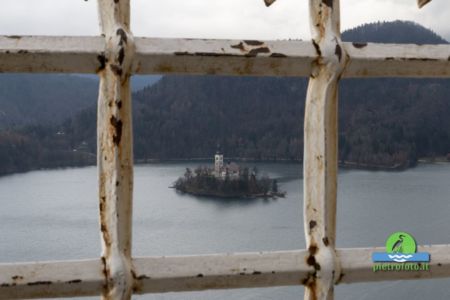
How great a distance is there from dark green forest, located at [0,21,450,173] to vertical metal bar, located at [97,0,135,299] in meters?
25.7

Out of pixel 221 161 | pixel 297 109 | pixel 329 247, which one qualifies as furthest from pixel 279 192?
pixel 329 247

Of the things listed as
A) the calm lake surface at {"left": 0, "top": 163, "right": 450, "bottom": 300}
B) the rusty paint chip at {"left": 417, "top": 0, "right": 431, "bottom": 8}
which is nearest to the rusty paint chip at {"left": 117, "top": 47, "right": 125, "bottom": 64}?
the rusty paint chip at {"left": 417, "top": 0, "right": 431, "bottom": 8}

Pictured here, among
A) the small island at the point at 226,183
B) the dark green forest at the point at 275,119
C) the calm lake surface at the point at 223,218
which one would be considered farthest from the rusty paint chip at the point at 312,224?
→ the dark green forest at the point at 275,119

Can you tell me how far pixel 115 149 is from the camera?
72cm

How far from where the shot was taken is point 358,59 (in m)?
0.81

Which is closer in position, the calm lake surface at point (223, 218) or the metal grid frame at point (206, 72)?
the metal grid frame at point (206, 72)

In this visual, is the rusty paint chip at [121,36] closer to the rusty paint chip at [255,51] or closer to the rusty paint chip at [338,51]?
the rusty paint chip at [255,51]

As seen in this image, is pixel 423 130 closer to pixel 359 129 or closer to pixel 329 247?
pixel 359 129

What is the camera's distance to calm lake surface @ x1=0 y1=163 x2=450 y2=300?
1767cm

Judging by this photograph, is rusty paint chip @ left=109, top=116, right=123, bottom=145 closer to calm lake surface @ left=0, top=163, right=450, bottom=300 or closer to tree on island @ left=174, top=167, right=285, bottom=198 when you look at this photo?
calm lake surface @ left=0, top=163, right=450, bottom=300

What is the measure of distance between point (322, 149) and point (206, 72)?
0.17 m

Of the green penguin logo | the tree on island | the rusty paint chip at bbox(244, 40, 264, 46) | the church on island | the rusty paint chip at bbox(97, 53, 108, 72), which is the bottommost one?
the tree on island

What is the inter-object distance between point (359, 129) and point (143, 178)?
10330mm

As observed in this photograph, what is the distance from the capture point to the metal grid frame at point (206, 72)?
2.34 feet
